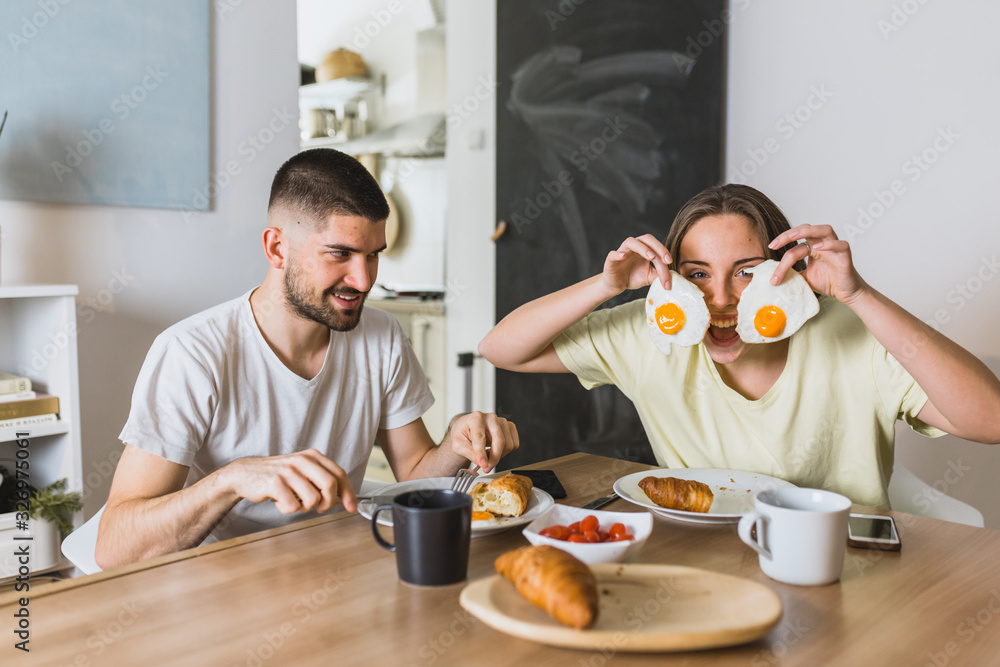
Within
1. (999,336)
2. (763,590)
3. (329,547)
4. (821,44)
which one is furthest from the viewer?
(821,44)

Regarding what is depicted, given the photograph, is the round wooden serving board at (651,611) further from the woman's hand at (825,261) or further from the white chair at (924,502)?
the white chair at (924,502)

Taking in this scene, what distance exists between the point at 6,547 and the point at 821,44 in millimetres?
2979

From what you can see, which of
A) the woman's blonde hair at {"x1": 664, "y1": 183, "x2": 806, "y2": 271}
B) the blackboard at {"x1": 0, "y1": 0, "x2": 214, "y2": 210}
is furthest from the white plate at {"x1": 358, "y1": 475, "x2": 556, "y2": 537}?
the blackboard at {"x1": 0, "y1": 0, "x2": 214, "y2": 210}

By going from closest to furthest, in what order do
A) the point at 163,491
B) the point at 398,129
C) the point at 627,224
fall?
the point at 163,491 < the point at 627,224 < the point at 398,129

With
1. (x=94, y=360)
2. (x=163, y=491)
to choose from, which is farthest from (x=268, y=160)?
(x=163, y=491)

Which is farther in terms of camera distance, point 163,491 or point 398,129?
point 398,129

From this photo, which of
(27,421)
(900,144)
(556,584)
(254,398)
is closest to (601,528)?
(556,584)

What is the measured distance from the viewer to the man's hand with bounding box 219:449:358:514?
1.07 metres

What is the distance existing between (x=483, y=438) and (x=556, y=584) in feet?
2.05

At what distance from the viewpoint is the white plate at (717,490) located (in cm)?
116

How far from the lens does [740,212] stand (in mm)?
1524

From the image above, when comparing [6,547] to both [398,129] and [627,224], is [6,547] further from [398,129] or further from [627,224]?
[398,129]

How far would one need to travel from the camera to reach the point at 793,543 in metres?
0.92

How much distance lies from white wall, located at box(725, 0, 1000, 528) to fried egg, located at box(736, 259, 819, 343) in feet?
4.95
